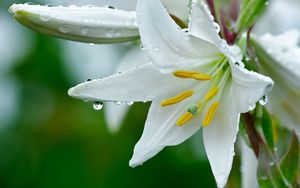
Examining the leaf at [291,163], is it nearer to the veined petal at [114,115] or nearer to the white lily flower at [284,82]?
the white lily flower at [284,82]

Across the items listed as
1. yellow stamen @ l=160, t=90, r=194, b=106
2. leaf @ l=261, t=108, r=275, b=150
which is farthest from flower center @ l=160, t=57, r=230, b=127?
leaf @ l=261, t=108, r=275, b=150

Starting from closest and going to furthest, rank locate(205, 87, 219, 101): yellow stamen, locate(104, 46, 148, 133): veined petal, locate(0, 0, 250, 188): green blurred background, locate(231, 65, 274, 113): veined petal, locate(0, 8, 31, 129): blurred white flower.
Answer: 1. locate(231, 65, 274, 113): veined petal
2. locate(205, 87, 219, 101): yellow stamen
3. locate(104, 46, 148, 133): veined petal
4. locate(0, 0, 250, 188): green blurred background
5. locate(0, 8, 31, 129): blurred white flower

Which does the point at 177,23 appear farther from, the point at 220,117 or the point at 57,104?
the point at 57,104

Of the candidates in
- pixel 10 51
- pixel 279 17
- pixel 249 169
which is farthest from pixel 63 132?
pixel 249 169

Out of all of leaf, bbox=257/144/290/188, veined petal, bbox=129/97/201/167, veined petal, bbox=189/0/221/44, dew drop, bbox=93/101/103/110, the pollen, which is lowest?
leaf, bbox=257/144/290/188

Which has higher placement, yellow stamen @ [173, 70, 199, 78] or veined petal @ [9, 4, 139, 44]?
veined petal @ [9, 4, 139, 44]

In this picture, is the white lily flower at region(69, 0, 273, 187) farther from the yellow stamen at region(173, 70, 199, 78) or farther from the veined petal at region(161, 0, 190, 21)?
the veined petal at region(161, 0, 190, 21)
